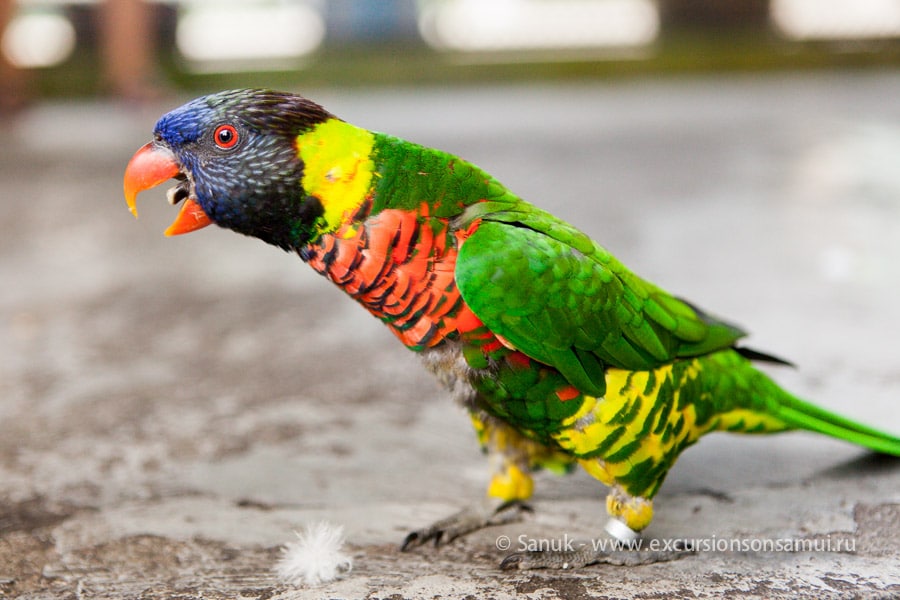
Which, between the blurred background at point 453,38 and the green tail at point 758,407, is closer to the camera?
the green tail at point 758,407

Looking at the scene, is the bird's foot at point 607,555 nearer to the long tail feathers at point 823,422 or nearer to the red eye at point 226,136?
the long tail feathers at point 823,422

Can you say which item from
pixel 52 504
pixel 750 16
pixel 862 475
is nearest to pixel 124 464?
pixel 52 504

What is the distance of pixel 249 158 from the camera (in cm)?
173

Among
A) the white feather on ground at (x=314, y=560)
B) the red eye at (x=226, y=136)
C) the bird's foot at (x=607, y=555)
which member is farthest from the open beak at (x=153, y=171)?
the bird's foot at (x=607, y=555)

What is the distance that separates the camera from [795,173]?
625 centimetres

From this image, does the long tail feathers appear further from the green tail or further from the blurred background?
the blurred background

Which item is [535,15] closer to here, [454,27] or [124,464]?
[454,27]

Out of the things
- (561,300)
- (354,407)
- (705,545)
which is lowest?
(705,545)

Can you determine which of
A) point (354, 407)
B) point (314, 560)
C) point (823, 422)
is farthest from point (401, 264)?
point (354, 407)

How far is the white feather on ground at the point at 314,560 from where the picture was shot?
1.98m

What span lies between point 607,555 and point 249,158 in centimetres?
129

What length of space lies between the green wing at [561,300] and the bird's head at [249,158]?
0.38 m

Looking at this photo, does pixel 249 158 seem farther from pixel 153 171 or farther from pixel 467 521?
pixel 467 521

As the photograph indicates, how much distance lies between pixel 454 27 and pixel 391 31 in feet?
3.07
